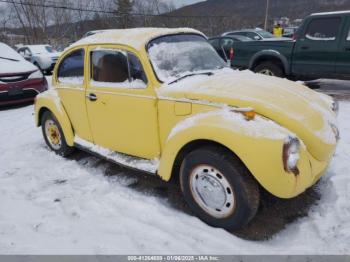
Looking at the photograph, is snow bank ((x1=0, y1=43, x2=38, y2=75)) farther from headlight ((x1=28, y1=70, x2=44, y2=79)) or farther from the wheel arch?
the wheel arch

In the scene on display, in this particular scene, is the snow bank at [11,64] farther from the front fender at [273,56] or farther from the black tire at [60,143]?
the front fender at [273,56]

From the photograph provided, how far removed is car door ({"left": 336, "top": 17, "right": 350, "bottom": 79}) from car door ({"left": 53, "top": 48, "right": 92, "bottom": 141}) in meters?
6.25

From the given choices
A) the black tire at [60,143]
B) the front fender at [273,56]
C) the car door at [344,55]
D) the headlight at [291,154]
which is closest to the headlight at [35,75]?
the black tire at [60,143]

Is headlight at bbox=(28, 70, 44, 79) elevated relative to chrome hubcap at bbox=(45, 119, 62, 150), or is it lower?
elevated

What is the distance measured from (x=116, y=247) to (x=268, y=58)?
24.3ft

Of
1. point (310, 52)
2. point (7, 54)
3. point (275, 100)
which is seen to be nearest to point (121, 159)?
point (275, 100)

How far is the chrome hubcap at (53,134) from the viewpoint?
5.35 meters

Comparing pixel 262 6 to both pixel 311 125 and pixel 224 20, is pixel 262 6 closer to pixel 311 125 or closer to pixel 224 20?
pixel 224 20

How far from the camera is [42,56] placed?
1631 cm

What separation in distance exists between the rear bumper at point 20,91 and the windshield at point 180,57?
19.8 ft

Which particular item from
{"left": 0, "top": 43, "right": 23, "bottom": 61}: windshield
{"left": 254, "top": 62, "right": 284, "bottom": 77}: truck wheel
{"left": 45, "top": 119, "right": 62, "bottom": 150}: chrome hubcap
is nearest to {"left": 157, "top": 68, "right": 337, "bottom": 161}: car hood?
{"left": 45, "top": 119, "right": 62, "bottom": 150}: chrome hubcap

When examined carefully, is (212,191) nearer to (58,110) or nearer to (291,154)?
(291,154)

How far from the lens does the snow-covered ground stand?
3080 mm

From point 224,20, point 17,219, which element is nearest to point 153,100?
point 17,219
